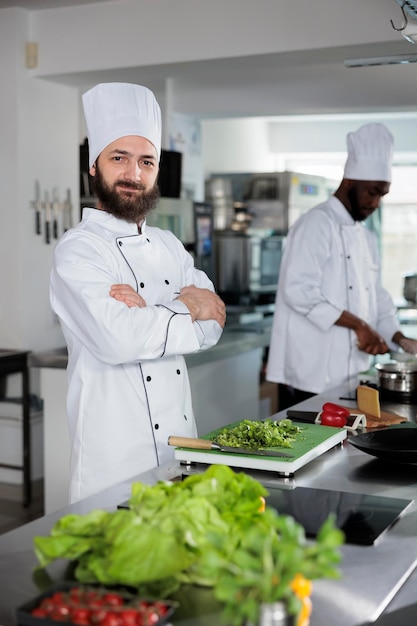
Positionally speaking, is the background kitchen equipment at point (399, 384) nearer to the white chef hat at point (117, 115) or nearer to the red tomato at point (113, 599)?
the white chef hat at point (117, 115)

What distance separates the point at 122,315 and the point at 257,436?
17.4 inches

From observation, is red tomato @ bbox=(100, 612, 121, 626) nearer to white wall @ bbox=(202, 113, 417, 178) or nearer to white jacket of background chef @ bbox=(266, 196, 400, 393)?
white jacket of background chef @ bbox=(266, 196, 400, 393)

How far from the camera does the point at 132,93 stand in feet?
7.92

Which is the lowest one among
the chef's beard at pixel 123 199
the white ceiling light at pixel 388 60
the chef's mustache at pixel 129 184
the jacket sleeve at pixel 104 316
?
the jacket sleeve at pixel 104 316

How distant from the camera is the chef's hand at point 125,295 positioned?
2154 millimetres

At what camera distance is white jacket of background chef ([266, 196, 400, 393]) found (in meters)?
3.63

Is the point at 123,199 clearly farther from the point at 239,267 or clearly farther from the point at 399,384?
the point at 239,267

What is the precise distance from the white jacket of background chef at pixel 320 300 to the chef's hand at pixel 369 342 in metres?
0.13

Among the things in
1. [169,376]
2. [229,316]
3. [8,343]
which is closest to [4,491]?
[8,343]

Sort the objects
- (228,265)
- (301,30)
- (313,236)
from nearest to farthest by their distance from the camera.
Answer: (313,236), (301,30), (228,265)

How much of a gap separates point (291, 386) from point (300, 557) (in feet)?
9.79

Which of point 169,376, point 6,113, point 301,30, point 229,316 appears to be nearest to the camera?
point 169,376

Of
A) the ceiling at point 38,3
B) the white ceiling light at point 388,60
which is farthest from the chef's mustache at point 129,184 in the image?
the ceiling at point 38,3

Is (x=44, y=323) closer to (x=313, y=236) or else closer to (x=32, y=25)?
(x=32, y=25)
